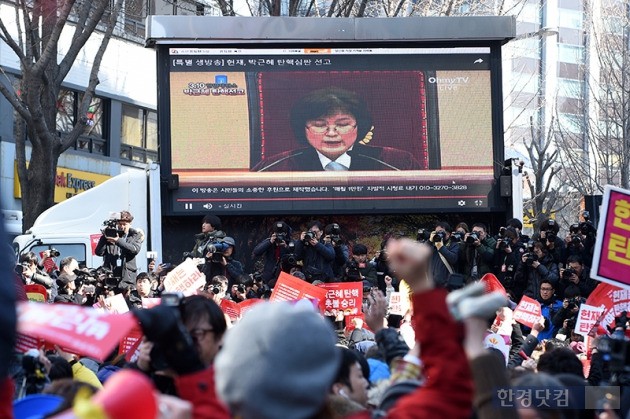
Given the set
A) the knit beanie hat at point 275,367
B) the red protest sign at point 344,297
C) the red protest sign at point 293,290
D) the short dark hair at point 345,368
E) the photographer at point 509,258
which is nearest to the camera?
the knit beanie hat at point 275,367

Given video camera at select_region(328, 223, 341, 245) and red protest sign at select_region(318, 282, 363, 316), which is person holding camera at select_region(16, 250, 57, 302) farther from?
video camera at select_region(328, 223, 341, 245)

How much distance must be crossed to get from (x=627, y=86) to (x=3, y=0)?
1820cm

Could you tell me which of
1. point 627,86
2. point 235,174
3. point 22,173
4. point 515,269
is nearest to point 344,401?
point 515,269

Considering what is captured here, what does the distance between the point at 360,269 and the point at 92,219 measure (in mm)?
3858

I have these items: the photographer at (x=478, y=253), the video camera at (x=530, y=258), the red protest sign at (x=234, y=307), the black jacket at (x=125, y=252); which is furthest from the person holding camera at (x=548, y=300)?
the black jacket at (x=125, y=252)

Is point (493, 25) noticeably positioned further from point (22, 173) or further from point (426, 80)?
point (22, 173)

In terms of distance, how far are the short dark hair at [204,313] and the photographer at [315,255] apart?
1084 cm

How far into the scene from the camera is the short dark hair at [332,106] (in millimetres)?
17516

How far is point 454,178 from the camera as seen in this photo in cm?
1773

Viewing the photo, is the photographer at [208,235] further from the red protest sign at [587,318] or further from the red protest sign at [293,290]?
the red protest sign at [587,318]

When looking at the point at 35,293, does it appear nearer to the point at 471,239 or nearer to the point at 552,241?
the point at 471,239

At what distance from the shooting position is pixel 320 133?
1748cm

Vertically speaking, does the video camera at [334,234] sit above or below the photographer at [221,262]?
above

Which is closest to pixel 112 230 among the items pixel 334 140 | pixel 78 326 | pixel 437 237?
pixel 334 140
